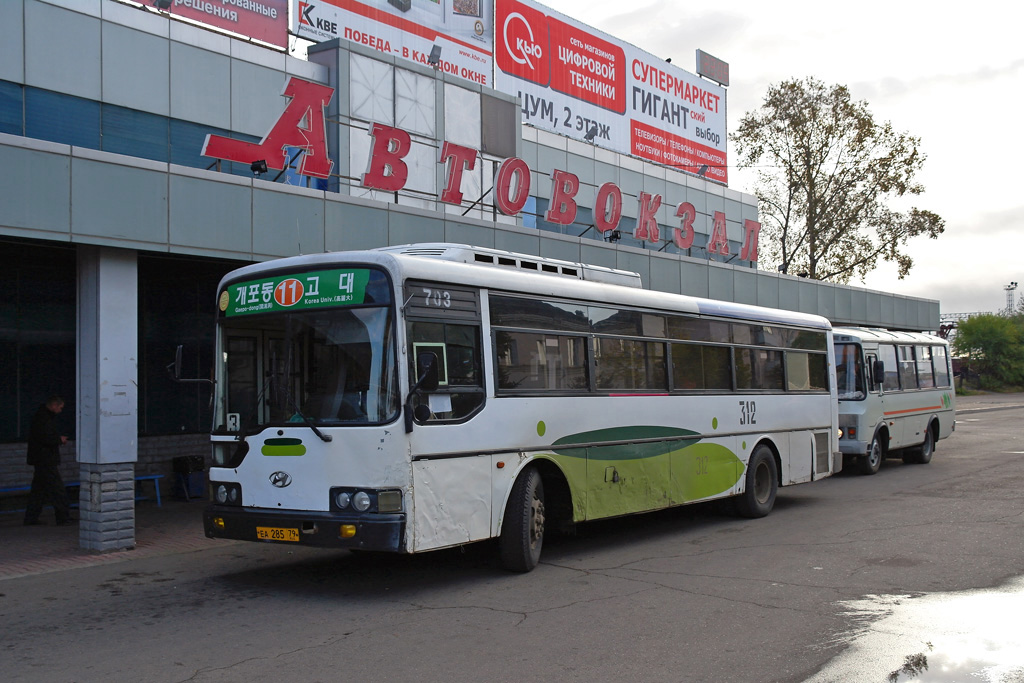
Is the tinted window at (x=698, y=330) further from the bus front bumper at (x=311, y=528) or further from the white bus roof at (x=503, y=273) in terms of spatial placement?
the bus front bumper at (x=311, y=528)

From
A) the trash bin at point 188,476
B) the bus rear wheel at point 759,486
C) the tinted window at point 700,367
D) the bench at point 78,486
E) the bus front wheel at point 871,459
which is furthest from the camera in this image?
the bus front wheel at point 871,459

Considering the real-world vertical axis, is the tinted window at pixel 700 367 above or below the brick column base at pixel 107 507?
above

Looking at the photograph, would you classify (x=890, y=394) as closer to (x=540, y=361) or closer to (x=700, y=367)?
(x=700, y=367)

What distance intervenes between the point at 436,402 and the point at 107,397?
4.92 m

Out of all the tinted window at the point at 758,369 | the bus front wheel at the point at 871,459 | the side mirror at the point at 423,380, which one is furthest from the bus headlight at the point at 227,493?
the bus front wheel at the point at 871,459

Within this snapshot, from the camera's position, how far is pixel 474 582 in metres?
8.84

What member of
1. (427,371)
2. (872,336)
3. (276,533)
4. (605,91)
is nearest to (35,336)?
(276,533)

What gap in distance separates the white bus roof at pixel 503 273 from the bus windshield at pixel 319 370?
44 cm

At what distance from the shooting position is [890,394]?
1944cm

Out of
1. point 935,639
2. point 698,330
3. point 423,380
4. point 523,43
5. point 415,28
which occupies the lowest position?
point 935,639

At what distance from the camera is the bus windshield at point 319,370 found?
7.94 metres

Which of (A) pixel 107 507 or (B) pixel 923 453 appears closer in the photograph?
(A) pixel 107 507

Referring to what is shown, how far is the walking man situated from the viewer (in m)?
12.9

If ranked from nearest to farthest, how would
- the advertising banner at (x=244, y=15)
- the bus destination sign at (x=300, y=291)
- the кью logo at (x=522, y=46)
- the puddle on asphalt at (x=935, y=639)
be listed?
1. the puddle on asphalt at (x=935, y=639)
2. the bus destination sign at (x=300, y=291)
3. the advertising banner at (x=244, y=15)
4. the кью logo at (x=522, y=46)
